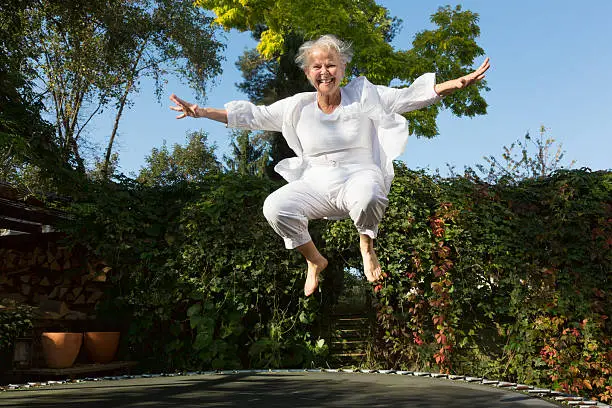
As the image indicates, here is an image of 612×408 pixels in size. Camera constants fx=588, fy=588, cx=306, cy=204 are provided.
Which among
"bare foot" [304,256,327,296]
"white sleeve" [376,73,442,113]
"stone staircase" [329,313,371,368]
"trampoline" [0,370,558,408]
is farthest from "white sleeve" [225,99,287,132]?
"stone staircase" [329,313,371,368]

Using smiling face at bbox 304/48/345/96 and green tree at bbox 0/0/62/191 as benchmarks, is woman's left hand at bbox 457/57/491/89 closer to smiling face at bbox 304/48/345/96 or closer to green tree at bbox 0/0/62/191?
smiling face at bbox 304/48/345/96

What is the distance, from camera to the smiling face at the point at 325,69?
84.3 inches

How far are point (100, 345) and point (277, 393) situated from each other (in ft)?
8.15

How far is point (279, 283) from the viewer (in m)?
4.30

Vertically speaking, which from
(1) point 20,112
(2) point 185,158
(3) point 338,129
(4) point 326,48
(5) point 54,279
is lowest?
(5) point 54,279

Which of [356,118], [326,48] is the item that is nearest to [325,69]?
[326,48]

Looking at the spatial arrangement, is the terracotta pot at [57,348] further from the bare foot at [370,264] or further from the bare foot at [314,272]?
the bare foot at [370,264]

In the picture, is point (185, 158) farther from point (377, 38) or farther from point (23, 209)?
point (23, 209)

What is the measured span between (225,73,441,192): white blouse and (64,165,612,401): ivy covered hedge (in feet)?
6.09

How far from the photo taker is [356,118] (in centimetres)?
224

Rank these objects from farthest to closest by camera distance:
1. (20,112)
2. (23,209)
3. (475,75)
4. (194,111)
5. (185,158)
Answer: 1. (185,158)
2. (20,112)
3. (23,209)
4. (194,111)
5. (475,75)

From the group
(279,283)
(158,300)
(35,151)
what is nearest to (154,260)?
(158,300)

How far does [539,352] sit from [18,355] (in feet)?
12.5

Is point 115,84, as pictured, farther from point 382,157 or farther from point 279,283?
point 382,157
